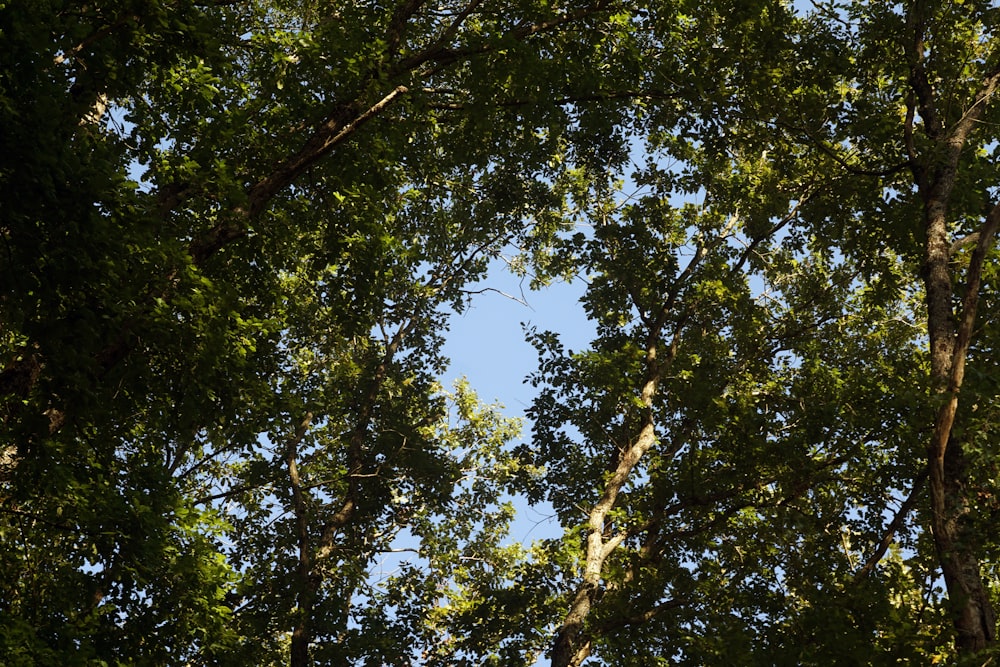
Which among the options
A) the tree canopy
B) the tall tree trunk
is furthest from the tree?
the tall tree trunk

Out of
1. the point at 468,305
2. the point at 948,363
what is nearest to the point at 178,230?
the point at 948,363

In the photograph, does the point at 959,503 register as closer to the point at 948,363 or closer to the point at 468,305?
the point at 948,363

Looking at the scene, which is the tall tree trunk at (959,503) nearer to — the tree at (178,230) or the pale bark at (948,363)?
the pale bark at (948,363)

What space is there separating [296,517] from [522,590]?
5.65 meters

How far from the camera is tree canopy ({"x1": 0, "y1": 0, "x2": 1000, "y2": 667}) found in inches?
372

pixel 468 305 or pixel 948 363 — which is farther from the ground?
pixel 468 305

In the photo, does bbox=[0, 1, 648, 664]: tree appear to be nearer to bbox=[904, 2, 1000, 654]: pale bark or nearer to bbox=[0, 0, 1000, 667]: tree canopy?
bbox=[0, 0, 1000, 667]: tree canopy

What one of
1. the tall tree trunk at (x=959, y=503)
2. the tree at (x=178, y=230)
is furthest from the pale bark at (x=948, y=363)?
the tree at (x=178, y=230)

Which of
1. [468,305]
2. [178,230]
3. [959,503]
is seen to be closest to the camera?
[959,503]

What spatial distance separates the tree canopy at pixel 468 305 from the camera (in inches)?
372

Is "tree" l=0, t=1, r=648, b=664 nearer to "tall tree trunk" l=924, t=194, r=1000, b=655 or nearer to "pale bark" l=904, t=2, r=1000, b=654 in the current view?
"pale bark" l=904, t=2, r=1000, b=654

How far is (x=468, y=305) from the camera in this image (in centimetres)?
2383

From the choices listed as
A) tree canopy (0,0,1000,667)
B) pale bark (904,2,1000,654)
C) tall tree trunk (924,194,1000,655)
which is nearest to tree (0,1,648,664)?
tree canopy (0,0,1000,667)

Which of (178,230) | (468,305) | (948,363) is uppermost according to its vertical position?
(468,305)
